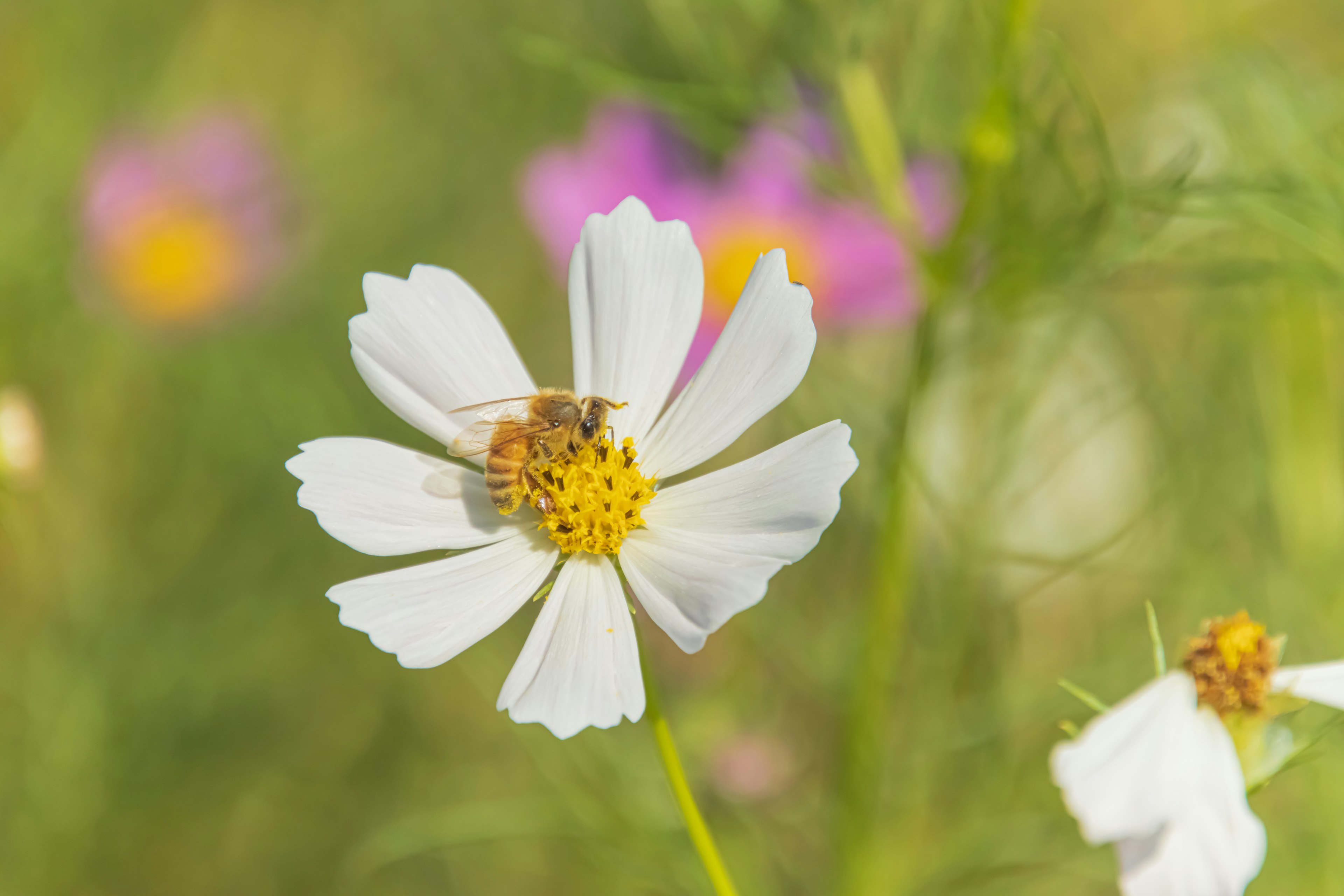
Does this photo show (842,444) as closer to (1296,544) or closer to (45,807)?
(1296,544)

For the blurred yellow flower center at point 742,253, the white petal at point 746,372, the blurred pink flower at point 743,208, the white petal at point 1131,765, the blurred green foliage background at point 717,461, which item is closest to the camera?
the white petal at point 1131,765

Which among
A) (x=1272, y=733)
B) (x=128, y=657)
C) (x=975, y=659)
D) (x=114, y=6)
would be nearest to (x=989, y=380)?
(x=975, y=659)

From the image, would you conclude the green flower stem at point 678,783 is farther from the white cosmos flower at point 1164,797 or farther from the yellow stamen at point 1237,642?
the yellow stamen at point 1237,642

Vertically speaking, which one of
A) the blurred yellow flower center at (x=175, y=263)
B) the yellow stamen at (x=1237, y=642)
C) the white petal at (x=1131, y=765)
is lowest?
the white petal at (x=1131, y=765)

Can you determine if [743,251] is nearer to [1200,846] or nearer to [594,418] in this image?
[594,418]

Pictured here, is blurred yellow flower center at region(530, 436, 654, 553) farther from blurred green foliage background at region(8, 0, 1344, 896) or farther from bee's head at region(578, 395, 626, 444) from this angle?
blurred green foliage background at region(8, 0, 1344, 896)

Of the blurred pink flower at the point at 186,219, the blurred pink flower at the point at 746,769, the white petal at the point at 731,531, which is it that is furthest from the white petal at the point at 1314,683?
the blurred pink flower at the point at 186,219

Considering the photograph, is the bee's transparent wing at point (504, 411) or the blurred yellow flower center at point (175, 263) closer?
the bee's transparent wing at point (504, 411)
